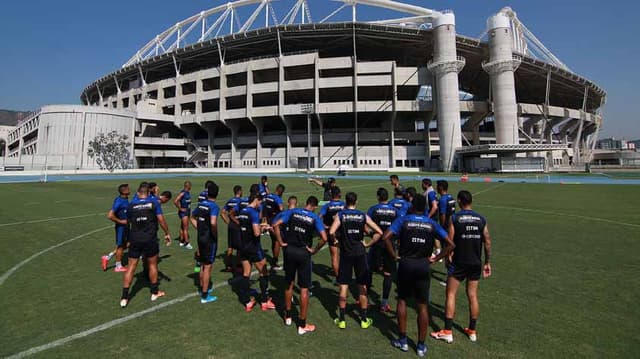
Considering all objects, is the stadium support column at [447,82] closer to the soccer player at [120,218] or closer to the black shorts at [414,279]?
the black shorts at [414,279]

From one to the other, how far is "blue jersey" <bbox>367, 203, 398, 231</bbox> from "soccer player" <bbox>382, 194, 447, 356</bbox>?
54.1 inches

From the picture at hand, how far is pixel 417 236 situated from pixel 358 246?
3.20ft

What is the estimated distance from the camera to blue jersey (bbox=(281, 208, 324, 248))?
424 cm

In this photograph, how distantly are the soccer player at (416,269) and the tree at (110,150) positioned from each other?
2497 inches

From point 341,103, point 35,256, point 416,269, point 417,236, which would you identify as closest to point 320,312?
point 416,269

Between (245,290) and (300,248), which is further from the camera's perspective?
(245,290)

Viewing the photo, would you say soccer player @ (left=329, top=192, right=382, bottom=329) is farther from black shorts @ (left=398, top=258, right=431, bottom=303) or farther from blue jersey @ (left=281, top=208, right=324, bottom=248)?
black shorts @ (left=398, top=258, right=431, bottom=303)

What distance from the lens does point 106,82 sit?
74.2 metres

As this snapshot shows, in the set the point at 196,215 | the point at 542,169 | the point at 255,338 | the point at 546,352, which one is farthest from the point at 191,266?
the point at 542,169

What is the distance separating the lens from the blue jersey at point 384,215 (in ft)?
17.2

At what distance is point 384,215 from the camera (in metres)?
5.30

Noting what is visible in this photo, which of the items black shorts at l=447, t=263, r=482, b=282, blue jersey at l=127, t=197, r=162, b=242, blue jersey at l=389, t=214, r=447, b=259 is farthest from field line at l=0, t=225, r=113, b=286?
black shorts at l=447, t=263, r=482, b=282

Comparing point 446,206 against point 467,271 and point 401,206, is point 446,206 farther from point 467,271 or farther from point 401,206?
point 467,271

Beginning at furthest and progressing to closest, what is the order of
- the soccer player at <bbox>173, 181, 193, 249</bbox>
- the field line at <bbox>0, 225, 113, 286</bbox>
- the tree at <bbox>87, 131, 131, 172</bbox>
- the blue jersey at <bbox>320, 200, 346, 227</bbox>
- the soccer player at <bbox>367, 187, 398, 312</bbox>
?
1. the tree at <bbox>87, 131, 131, 172</bbox>
2. the soccer player at <bbox>173, 181, 193, 249</bbox>
3. the field line at <bbox>0, 225, 113, 286</bbox>
4. the blue jersey at <bbox>320, 200, 346, 227</bbox>
5. the soccer player at <bbox>367, 187, 398, 312</bbox>
